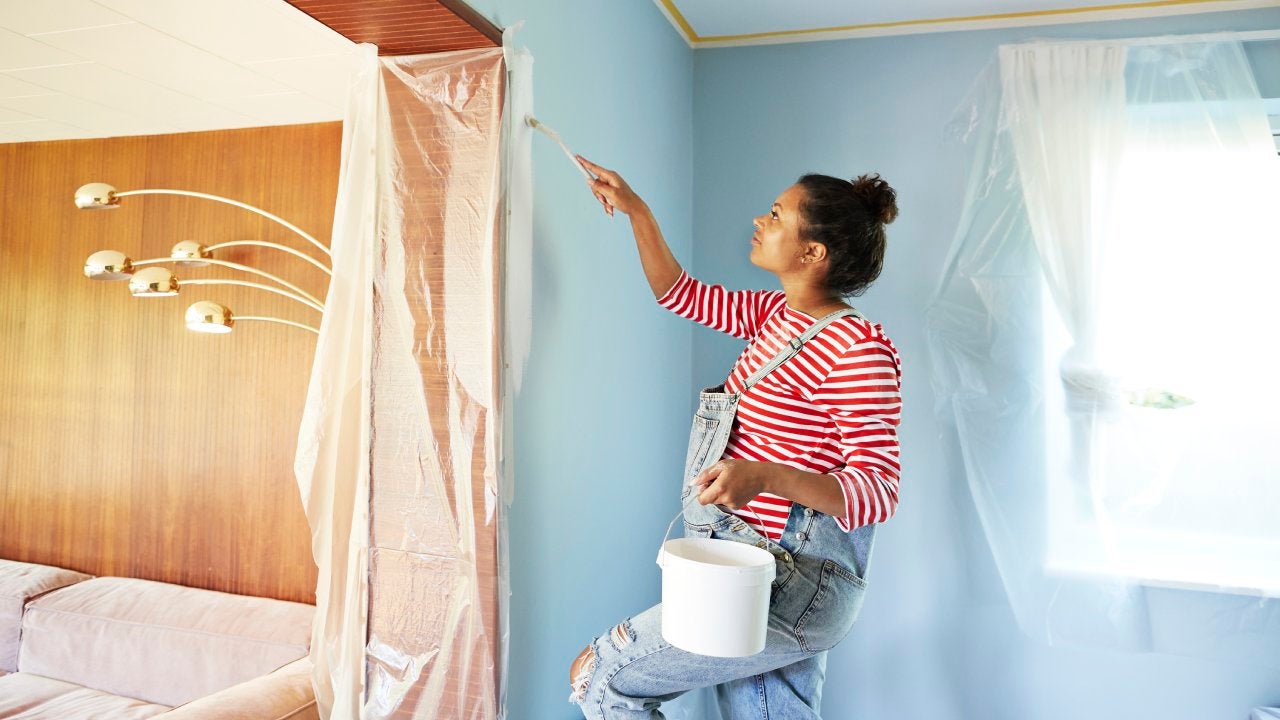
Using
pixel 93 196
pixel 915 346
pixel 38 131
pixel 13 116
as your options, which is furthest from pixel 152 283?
pixel 915 346

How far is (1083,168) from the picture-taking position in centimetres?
208

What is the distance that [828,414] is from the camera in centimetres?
119

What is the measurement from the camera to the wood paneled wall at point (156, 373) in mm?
2352

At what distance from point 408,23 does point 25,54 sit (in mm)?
1194

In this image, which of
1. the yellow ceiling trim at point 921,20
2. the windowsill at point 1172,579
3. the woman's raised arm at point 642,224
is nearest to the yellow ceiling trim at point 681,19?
the yellow ceiling trim at point 921,20

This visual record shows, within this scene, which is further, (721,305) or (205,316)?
(205,316)

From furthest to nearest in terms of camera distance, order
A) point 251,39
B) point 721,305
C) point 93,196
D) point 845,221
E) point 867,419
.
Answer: point 93,196
point 251,39
point 721,305
point 845,221
point 867,419

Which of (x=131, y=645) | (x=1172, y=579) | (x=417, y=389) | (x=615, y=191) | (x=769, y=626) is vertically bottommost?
(x=131, y=645)

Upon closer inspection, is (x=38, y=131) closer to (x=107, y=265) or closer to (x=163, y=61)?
(x=107, y=265)

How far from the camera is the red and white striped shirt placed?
3.67 feet

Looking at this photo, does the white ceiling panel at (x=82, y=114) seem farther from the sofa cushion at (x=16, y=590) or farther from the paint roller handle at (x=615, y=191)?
the paint roller handle at (x=615, y=191)

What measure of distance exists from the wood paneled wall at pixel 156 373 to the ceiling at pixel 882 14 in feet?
3.62

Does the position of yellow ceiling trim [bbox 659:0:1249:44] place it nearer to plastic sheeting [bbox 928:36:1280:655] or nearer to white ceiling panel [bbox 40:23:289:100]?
plastic sheeting [bbox 928:36:1280:655]

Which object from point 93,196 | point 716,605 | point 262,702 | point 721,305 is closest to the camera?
point 716,605
